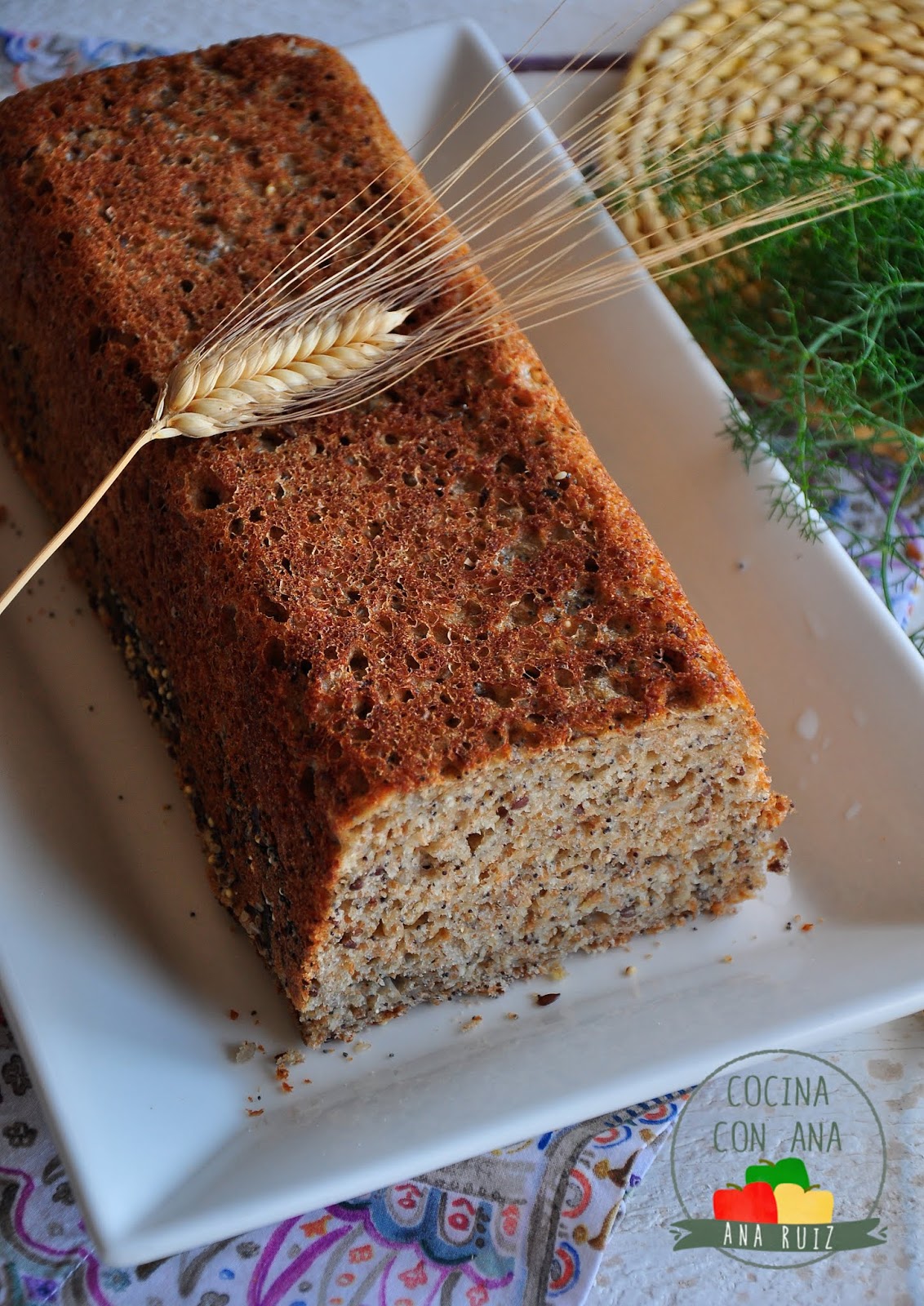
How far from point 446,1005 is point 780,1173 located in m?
0.60

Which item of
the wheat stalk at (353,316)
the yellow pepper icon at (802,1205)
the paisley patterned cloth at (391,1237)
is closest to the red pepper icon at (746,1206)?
the yellow pepper icon at (802,1205)

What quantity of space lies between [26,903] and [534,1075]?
84 cm

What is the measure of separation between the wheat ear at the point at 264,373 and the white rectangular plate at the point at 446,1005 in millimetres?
444

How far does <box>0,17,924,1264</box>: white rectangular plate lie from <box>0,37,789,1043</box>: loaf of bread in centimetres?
8

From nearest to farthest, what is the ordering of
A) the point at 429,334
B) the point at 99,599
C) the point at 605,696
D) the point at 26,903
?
the point at 605,696, the point at 26,903, the point at 429,334, the point at 99,599

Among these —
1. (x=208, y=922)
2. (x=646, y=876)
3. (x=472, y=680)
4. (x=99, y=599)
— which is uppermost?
(x=99, y=599)

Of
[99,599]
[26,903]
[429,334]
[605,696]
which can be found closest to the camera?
[605,696]

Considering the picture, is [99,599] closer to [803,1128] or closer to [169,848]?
[169,848]

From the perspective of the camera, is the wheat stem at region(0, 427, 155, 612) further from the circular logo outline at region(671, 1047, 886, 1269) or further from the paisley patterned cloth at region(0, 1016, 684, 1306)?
the circular logo outline at region(671, 1047, 886, 1269)

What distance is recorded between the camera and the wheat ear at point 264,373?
2.07 m

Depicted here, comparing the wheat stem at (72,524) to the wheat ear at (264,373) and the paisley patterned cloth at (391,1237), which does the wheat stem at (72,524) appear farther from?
the paisley patterned cloth at (391,1237)

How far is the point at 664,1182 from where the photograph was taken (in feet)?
7.11

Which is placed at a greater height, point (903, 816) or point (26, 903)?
point (26, 903)

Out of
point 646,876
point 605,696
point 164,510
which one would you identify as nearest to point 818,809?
point 646,876
